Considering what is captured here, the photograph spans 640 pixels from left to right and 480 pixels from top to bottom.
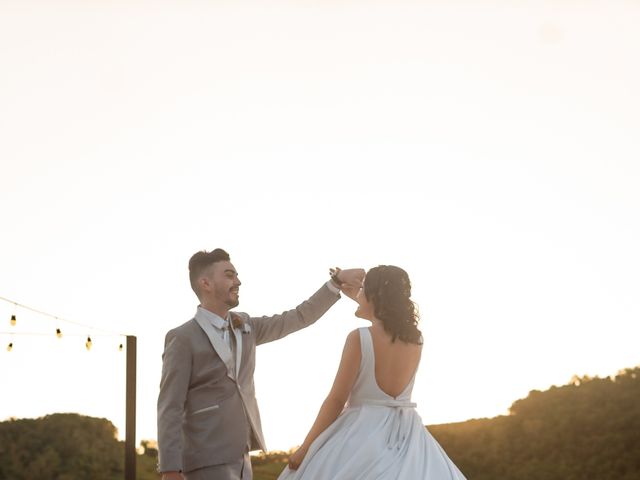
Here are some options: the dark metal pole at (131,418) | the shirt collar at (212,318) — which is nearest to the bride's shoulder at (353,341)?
the shirt collar at (212,318)

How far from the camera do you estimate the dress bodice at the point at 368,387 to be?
224 inches

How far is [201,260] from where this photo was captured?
6.87m

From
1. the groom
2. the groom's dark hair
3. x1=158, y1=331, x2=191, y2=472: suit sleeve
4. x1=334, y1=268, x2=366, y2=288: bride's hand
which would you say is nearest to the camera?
x1=158, y1=331, x2=191, y2=472: suit sleeve

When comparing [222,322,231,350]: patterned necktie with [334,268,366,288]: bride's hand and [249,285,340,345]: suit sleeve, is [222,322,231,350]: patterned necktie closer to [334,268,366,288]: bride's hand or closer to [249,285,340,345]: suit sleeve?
[249,285,340,345]: suit sleeve

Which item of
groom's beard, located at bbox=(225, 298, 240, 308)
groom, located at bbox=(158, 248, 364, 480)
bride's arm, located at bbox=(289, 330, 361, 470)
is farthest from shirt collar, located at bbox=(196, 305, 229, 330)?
bride's arm, located at bbox=(289, 330, 361, 470)

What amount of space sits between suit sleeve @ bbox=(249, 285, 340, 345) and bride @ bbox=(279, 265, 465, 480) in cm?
134

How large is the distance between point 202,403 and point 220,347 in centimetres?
42

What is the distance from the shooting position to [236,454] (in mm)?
6430

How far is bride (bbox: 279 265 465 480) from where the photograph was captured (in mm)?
5543

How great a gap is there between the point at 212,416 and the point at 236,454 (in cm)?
32

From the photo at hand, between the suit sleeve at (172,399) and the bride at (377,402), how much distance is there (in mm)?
897

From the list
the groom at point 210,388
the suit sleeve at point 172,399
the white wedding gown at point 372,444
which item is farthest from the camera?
the groom at point 210,388

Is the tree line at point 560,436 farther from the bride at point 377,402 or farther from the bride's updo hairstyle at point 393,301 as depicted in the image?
the bride's updo hairstyle at point 393,301

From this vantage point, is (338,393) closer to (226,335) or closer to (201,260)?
(226,335)
